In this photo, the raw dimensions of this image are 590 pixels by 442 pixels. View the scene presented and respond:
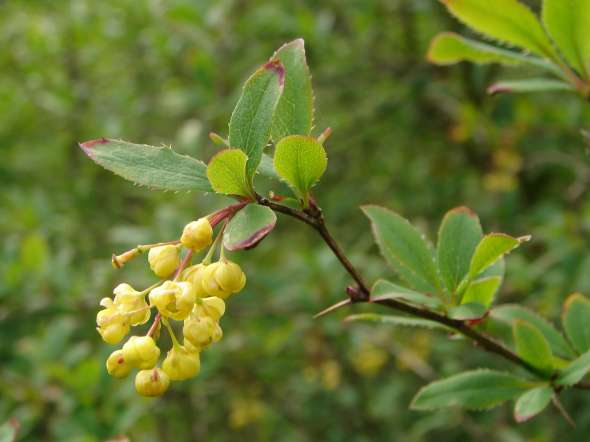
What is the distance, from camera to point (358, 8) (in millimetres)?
2766

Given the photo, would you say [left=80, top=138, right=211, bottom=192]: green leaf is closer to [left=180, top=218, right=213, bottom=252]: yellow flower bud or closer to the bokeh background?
[left=180, top=218, right=213, bottom=252]: yellow flower bud

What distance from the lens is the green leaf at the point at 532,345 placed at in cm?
85

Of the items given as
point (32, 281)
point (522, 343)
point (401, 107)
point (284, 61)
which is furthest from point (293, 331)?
point (284, 61)

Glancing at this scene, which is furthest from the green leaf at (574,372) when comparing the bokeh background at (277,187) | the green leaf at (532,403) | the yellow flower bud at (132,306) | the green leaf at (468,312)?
the bokeh background at (277,187)

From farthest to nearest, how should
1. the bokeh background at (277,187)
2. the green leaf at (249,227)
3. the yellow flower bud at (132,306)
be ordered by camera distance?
the bokeh background at (277,187)
the yellow flower bud at (132,306)
the green leaf at (249,227)

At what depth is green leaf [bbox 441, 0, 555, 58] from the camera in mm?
920

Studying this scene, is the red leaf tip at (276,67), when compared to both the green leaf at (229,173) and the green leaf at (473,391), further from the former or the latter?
the green leaf at (473,391)

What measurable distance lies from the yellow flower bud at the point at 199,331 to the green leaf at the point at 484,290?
32 centimetres

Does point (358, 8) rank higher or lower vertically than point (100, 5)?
higher

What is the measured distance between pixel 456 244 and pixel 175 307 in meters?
0.36

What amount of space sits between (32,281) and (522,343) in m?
1.58

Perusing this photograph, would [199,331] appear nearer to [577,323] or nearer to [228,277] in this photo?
[228,277]

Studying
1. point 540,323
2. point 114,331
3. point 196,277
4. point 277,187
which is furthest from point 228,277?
point 277,187

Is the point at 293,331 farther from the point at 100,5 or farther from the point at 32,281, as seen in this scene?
the point at 100,5
